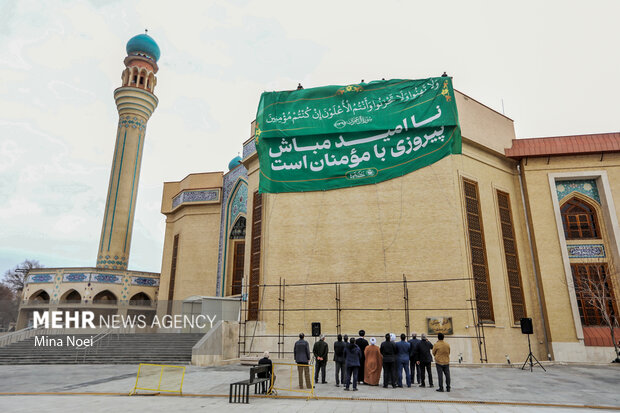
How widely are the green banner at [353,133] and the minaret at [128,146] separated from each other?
1590 centimetres

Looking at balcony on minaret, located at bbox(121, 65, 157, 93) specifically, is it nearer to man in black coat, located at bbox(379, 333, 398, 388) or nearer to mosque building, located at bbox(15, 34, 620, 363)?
mosque building, located at bbox(15, 34, 620, 363)

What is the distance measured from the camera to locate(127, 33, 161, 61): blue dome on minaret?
31.9 meters

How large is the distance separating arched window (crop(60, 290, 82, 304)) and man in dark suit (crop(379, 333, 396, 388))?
22582 mm

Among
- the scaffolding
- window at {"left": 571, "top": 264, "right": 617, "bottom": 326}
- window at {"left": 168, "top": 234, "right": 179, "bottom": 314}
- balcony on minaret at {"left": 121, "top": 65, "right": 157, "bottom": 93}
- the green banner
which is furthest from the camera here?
balcony on minaret at {"left": 121, "top": 65, "right": 157, "bottom": 93}

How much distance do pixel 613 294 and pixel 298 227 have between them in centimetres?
1174

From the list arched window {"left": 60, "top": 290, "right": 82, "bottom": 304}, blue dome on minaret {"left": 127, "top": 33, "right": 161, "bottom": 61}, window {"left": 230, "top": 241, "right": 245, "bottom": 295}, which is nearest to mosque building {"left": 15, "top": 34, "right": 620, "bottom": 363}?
window {"left": 230, "top": 241, "right": 245, "bottom": 295}

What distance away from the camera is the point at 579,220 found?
1593 centimetres

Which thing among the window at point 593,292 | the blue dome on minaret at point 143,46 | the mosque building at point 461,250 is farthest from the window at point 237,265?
the blue dome on minaret at point 143,46

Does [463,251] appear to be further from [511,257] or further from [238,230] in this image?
[238,230]

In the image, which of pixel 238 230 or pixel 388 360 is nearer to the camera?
pixel 388 360

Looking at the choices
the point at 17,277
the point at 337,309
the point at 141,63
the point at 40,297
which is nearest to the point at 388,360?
the point at 337,309

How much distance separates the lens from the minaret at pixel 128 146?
2731cm

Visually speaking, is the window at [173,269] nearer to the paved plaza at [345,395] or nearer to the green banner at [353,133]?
the green banner at [353,133]

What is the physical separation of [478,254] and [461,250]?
1.13m
